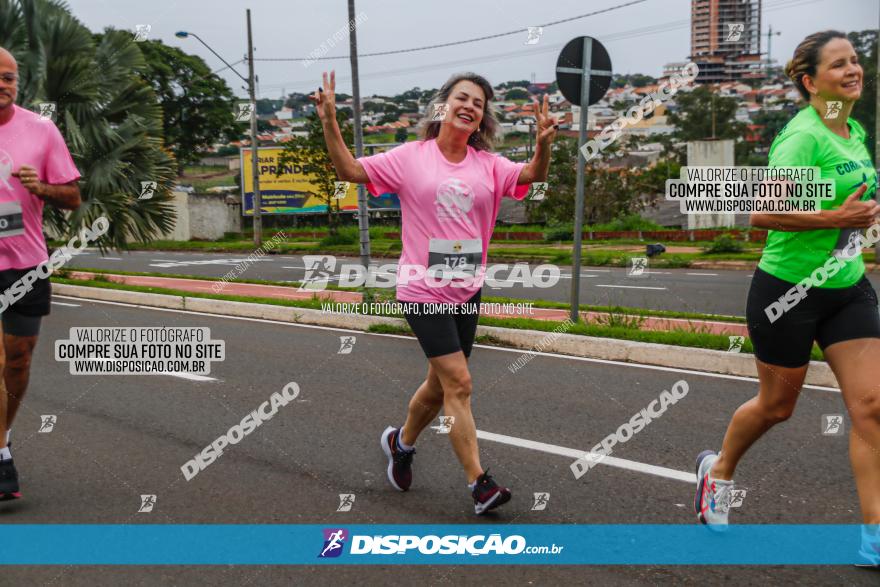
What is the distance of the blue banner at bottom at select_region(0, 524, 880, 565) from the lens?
3.61 meters

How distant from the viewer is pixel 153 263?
2639 centimetres

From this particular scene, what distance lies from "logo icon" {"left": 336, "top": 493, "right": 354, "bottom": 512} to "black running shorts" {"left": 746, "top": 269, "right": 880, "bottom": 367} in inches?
80.2

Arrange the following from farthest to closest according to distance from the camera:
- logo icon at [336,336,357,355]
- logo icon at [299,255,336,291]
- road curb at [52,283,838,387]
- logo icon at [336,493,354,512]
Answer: logo icon at [299,255,336,291] < logo icon at [336,336,357,355] < road curb at [52,283,838,387] < logo icon at [336,493,354,512]

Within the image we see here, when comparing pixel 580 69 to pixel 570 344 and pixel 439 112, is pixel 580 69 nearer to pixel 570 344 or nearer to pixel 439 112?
pixel 570 344

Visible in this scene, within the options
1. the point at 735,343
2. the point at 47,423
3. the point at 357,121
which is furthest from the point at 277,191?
the point at 47,423

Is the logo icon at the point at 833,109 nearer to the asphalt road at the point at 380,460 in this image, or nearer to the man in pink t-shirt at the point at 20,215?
the asphalt road at the point at 380,460

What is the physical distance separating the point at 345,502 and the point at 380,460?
30.5 inches

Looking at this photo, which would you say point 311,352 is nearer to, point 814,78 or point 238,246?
point 814,78

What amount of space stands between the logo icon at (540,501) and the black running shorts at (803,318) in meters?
1.28

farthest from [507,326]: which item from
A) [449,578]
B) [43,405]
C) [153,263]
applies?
[153,263]

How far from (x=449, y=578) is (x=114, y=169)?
13.2 meters

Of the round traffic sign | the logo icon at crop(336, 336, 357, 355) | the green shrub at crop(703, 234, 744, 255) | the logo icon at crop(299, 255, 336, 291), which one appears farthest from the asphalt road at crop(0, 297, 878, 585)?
the green shrub at crop(703, 234, 744, 255)

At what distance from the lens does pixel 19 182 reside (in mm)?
4383

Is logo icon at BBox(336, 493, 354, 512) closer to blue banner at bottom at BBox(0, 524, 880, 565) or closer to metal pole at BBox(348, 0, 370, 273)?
blue banner at bottom at BBox(0, 524, 880, 565)
